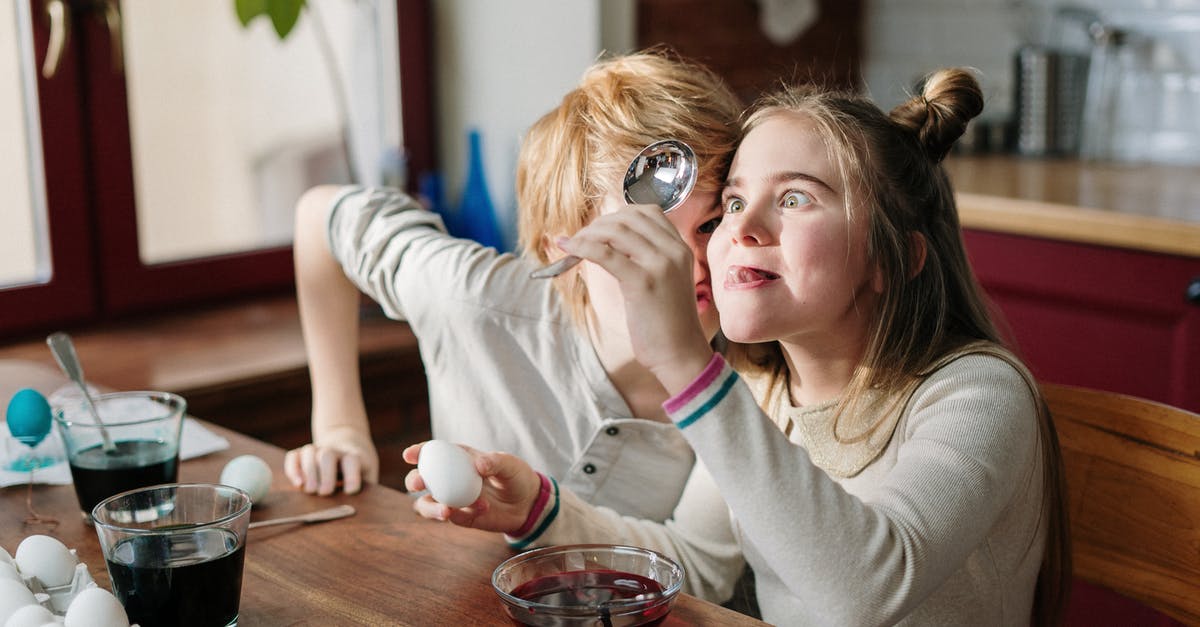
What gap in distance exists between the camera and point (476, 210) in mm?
2508

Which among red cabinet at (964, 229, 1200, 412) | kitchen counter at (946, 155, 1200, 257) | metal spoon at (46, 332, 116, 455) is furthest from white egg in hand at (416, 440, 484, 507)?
kitchen counter at (946, 155, 1200, 257)

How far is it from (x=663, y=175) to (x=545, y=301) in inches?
14.2

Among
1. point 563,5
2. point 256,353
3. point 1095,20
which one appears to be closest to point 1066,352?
point 1095,20

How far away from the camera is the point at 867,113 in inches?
44.6

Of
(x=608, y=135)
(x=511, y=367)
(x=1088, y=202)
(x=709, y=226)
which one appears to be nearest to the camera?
(x=709, y=226)

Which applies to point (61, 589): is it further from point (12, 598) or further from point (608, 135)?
point (608, 135)

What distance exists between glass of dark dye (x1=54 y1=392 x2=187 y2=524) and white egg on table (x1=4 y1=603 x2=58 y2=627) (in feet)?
0.96

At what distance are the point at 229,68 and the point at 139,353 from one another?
2.11ft

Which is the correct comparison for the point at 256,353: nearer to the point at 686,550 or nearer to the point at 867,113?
the point at 686,550

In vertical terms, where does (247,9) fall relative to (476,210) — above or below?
above

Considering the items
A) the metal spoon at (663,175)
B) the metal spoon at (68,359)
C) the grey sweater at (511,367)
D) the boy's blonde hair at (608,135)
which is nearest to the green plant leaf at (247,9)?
the grey sweater at (511,367)

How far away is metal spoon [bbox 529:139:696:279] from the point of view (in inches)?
45.1

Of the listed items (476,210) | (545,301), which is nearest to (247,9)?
(476,210)

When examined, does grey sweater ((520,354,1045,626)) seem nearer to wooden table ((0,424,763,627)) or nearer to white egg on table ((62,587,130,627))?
wooden table ((0,424,763,627))
